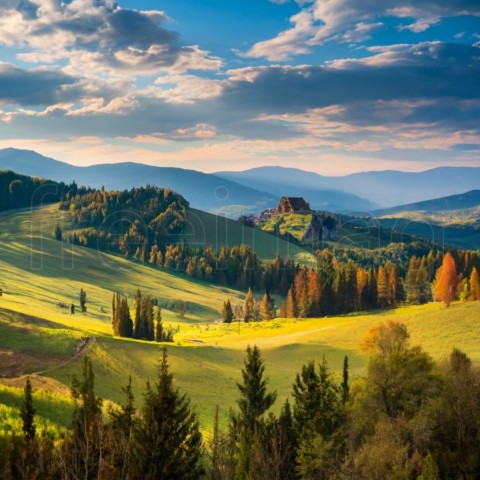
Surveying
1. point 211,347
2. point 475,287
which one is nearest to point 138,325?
point 211,347

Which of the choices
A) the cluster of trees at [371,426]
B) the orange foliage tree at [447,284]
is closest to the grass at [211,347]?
the orange foliage tree at [447,284]

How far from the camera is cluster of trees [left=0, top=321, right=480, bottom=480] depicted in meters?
31.1

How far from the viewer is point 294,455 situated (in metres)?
47.2

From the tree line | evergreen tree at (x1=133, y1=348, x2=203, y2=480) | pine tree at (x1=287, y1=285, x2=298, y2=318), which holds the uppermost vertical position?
evergreen tree at (x1=133, y1=348, x2=203, y2=480)

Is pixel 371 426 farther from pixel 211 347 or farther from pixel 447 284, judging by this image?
pixel 447 284

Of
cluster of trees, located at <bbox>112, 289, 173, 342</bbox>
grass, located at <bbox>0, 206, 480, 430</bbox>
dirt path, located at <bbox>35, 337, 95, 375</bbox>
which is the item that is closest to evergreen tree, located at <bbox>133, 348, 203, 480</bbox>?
grass, located at <bbox>0, 206, 480, 430</bbox>

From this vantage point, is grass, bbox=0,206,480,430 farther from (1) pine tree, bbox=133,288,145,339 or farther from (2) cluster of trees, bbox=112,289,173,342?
(1) pine tree, bbox=133,288,145,339

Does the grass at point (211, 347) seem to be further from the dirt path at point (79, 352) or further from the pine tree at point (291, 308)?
the pine tree at point (291, 308)

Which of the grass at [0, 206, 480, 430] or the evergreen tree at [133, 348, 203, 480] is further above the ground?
the evergreen tree at [133, 348, 203, 480]

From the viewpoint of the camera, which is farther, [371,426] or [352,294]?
[352,294]

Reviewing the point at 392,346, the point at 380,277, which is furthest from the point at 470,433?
the point at 380,277

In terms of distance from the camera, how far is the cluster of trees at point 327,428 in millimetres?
31094

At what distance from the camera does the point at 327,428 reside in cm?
4553

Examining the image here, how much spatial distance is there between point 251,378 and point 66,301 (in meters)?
113
